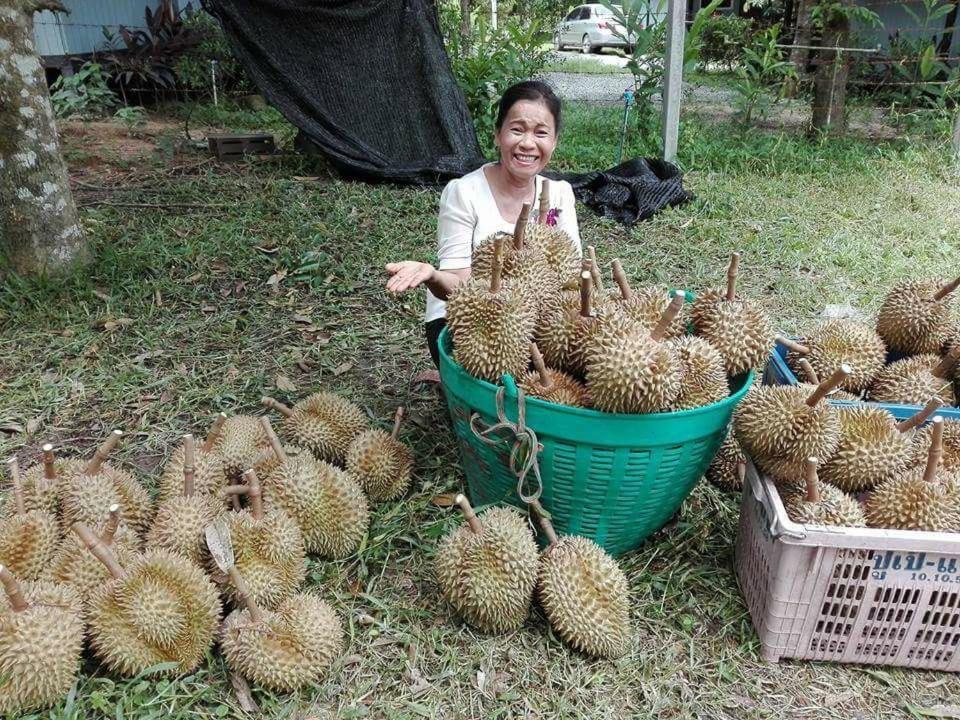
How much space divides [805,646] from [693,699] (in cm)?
36

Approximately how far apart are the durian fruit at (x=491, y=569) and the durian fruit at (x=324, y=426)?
2.24 ft

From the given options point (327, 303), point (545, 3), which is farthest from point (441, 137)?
point (545, 3)

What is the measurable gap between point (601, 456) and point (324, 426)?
3.37 ft

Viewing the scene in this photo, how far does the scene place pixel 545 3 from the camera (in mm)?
19781

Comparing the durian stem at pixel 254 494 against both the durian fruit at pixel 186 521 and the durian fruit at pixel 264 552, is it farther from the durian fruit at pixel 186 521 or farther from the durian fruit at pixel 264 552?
the durian fruit at pixel 186 521

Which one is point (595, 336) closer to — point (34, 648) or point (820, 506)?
point (820, 506)

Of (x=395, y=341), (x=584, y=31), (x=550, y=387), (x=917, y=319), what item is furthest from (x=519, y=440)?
(x=584, y=31)

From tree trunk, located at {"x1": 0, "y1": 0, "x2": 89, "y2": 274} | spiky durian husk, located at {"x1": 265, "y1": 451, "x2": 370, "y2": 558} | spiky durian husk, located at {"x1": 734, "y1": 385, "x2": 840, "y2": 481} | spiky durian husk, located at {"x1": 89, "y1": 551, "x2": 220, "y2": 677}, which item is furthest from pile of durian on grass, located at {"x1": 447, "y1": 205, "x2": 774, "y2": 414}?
tree trunk, located at {"x1": 0, "y1": 0, "x2": 89, "y2": 274}

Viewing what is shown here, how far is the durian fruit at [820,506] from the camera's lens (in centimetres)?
186

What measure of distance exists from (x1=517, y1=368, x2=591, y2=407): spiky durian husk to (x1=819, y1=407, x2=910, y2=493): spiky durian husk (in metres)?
0.71

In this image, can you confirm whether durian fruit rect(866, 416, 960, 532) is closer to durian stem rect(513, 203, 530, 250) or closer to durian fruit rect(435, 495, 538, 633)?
durian fruit rect(435, 495, 538, 633)

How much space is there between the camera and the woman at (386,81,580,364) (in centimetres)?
256

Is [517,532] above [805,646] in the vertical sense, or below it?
above

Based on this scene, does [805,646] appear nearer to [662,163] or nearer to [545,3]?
[662,163]
